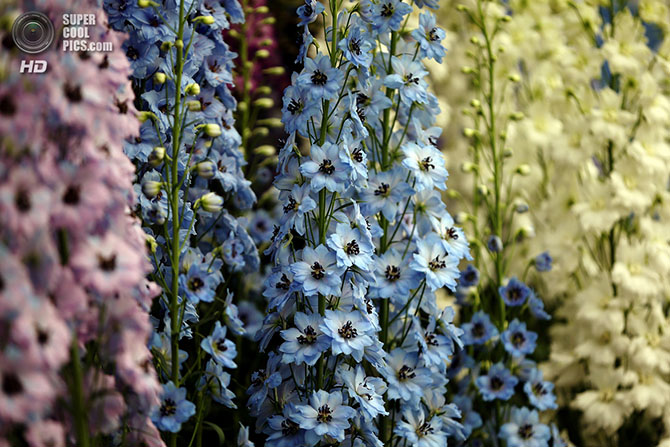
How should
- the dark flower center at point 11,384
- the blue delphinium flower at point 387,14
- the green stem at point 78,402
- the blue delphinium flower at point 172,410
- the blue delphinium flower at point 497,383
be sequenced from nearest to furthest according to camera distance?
the dark flower center at point 11,384 < the green stem at point 78,402 < the blue delphinium flower at point 172,410 < the blue delphinium flower at point 387,14 < the blue delphinium flower at point 497,383

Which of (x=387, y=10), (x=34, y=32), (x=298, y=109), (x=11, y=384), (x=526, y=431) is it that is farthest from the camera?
(x=526, y=431)

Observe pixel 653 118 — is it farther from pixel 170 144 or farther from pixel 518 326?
pixel 170 144

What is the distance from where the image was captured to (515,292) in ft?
6.47

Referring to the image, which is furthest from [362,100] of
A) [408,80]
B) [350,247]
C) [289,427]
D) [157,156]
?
[289,427]

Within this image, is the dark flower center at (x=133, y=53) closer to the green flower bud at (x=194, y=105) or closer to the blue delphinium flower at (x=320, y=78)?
the green flower bud at (x=194, y=105)

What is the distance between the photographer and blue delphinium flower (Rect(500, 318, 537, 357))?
6.21ft

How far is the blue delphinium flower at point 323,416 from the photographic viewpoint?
1301 mm

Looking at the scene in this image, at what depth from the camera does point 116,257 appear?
0.92 metres

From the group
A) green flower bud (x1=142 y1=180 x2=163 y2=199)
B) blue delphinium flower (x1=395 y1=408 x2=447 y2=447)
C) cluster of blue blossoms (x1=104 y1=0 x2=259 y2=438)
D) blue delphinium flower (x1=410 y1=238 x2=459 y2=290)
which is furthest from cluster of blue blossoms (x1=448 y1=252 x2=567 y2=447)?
green flower bud (x1=142 y1=180 x2=163 y2=199)

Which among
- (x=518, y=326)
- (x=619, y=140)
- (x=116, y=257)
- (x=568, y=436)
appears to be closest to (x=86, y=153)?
(x=116, y=257)

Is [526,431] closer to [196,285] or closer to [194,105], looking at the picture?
[196,285]

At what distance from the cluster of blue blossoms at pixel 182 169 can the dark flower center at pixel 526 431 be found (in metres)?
0.85

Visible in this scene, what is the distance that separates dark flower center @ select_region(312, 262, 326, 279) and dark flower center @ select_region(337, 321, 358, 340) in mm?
103

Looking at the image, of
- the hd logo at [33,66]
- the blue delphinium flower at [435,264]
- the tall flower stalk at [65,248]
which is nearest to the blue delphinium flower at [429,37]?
the blue delphinium flower at [435,264]
